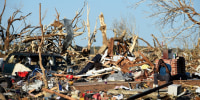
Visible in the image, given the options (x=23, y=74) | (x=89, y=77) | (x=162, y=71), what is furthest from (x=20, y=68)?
(x=162, y=71)

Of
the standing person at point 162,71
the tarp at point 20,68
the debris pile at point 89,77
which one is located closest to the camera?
the debris pile at point 89,77

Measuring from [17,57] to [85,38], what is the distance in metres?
12.0

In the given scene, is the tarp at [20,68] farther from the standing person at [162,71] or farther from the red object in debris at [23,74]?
the standing person at [162,71]

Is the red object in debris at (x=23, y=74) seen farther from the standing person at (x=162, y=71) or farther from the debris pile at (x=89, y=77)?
the standing person at (x=162, y=71)

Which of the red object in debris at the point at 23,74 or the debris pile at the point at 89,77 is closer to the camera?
the debris pile at the point at 89,77

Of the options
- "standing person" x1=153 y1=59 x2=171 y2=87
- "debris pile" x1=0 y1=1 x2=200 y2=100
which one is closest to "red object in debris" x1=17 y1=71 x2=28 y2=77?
"debris pile" x1=0 y1=1 x2=200 y2=100

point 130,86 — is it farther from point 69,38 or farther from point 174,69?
point 69,38

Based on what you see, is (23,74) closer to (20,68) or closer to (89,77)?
(20,68)

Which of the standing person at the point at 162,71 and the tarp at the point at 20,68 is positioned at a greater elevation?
the tarp at the point at 20,68

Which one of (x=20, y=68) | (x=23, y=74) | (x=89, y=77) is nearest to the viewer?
(x=23, y=74)

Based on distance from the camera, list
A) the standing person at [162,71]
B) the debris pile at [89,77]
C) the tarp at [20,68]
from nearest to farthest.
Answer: the debris pile at [89,77]
the standing person at [162,71]
the tarp at [20,68]

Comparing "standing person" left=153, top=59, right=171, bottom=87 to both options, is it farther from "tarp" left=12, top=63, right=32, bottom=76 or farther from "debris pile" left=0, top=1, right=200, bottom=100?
"tarp" left=12, top=63, right=32, bottom=76

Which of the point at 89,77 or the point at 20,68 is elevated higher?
the point at 20,68

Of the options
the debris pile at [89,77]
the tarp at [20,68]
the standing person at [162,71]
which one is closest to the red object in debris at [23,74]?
the debris pile at [89,77]
